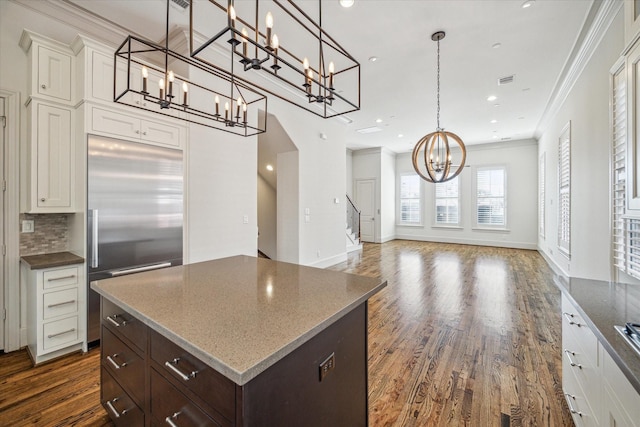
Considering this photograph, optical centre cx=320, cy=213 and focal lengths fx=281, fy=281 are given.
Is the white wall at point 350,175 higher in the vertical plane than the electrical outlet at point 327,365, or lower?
higher

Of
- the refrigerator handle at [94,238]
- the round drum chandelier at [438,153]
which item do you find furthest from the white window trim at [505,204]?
the refrigerator handle at [94,238]

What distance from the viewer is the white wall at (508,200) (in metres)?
8.55

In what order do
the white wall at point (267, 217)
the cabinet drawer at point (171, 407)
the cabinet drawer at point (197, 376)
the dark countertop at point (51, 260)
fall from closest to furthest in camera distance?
1. the cabinet drawer at point (197, 376)
2. the cabinet drawer at point (171, 407)
3. the dark countertop at point (51, 260)
4. the white wall at point (267, 217)

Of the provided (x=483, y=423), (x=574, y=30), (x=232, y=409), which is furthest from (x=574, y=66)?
(x=232, y=409)

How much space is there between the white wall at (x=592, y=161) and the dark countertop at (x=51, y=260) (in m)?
5.23

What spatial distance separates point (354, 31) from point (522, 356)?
3852 millimetres

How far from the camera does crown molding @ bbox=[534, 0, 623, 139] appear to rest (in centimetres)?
273

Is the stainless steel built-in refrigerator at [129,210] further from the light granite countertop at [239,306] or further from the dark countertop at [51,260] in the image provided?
the light granite countertop at [239,306]

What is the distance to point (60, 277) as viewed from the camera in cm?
252

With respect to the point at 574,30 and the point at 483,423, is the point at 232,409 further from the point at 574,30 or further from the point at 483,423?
the point at 574,30

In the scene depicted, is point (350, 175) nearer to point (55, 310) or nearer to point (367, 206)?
point (367, 206)

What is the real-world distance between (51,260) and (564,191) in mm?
7137

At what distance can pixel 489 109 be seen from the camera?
19.7 ft

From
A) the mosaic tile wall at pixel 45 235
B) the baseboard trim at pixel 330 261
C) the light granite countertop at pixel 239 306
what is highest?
the mosaic tile wall at pixel 45 235
